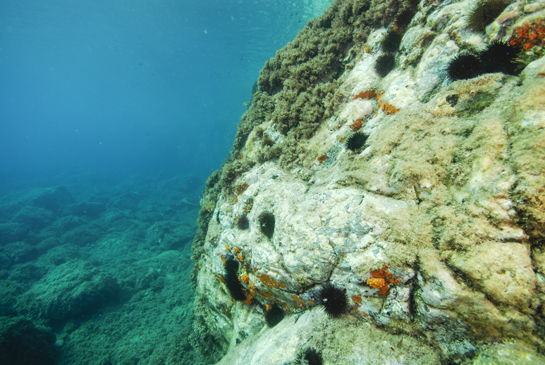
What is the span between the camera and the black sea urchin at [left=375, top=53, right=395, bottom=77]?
5.52 m

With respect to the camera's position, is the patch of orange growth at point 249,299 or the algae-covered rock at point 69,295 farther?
the algae-covered rock at point 69,295

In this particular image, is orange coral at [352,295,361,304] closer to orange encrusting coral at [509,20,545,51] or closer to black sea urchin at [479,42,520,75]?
black sea urchin at [479,42,520,75]

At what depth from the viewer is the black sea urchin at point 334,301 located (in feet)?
12.2

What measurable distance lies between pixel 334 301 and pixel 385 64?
5808mm

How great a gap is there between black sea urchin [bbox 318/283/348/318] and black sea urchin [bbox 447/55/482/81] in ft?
14.0

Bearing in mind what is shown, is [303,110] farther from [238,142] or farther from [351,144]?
[238,142]

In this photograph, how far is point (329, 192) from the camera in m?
4.11

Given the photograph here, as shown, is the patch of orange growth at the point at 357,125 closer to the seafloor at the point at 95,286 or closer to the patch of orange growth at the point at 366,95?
the patch of orange growth at the point at 366,95

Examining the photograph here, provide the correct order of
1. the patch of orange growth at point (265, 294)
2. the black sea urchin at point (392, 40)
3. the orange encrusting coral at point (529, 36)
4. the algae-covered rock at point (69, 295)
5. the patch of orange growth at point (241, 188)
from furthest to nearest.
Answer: the algae-covered rock at point (69, 295), the patch of orange growth at point (241, 188), the black sea urchin at point (392, 40), the patch of orange growth at point (265, 294), the orange encrusting coral at point (529, 36)

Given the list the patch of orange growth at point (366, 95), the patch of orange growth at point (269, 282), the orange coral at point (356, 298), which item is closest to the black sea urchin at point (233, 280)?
the patch of orange growth at point (269, 282)

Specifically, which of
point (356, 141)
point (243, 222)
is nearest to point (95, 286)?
point (243, 222)

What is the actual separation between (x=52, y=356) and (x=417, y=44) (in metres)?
19.9

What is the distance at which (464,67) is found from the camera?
3.71 metres

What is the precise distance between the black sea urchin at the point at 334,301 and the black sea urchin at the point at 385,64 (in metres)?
5.40
